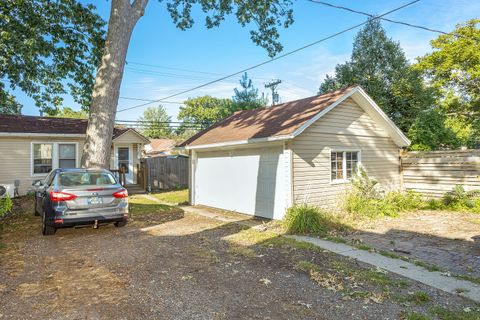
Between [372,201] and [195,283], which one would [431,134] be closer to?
[372,201]

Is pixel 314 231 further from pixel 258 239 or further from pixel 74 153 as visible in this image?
pixel 74 153

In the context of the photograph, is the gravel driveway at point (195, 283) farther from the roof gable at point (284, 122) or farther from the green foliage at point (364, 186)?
the green foliage at point (364, 186)

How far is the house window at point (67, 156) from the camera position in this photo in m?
16.7

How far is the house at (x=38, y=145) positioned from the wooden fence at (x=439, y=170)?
14631 millimetres

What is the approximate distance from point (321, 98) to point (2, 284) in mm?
10485

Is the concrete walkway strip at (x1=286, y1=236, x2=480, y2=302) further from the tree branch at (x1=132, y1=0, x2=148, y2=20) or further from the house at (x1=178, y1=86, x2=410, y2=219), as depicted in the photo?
the tree branch at (x1=132, y1=0, x2=148, y2=20)

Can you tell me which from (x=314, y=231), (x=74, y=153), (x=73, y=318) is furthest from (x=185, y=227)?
(x=74, y=153)

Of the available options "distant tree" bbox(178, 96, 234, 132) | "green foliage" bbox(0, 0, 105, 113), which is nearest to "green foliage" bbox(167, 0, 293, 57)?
"green foliage" bbox(0, 0, 105, 113)

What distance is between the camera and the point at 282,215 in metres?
9.59

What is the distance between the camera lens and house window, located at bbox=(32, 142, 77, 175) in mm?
16094

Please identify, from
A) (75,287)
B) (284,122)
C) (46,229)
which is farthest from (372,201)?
(46,229)

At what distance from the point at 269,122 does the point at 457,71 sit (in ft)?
81.7

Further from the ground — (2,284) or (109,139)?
(109,139)

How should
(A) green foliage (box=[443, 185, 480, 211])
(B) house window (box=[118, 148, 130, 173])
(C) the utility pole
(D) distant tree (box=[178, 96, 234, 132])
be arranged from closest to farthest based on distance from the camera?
(A) green foliage (box=[443, 185, 480, 211]) → (B) house window (box=[118, 148, 130, 173]) → (C) the utility pole → (D) distant tree (box=[178, 96, 234, 132])
